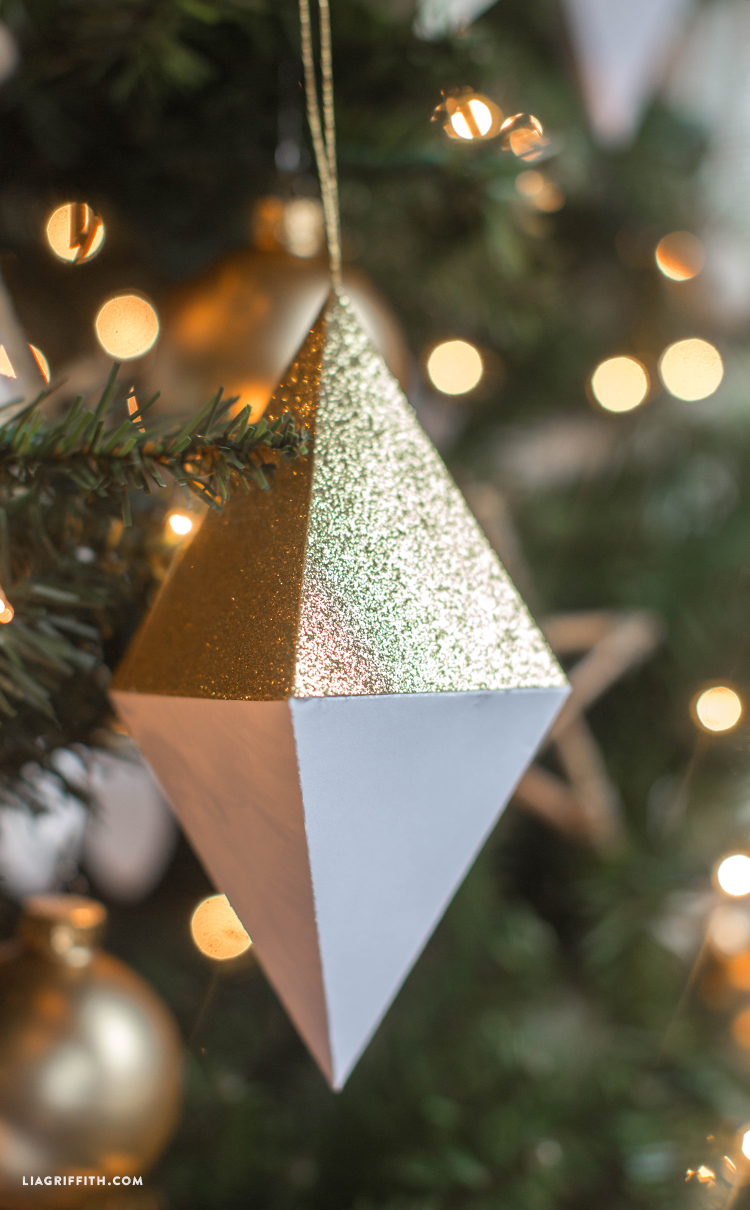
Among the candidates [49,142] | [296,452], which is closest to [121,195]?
[49,142]

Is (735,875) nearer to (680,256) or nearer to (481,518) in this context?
(481,518)

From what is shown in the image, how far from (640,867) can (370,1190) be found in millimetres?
348

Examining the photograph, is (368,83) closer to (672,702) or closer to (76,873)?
(76,873)

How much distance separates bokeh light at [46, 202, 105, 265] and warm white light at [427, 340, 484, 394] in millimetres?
351

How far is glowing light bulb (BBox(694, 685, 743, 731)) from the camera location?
0.72 m

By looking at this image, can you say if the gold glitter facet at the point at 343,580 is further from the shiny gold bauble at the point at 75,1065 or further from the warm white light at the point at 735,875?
the warm white light at the point at 735,875

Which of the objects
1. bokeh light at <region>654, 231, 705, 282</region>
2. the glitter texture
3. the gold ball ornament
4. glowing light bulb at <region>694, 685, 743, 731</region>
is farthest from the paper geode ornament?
bokeh light at <region>654, 231, 705, 282</region>

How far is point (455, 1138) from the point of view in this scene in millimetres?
534

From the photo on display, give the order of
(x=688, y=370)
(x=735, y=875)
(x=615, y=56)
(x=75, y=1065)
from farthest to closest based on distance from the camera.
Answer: (x=688, y=370) < (x=615, y=56) < (x=735, y=875) < (x=75, y=1065)

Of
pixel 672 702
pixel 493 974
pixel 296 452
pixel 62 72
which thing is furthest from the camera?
pixel 672 702

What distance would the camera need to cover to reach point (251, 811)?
0.25 m

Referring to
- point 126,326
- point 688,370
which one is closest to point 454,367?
point 688,370

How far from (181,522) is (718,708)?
0.60 metres

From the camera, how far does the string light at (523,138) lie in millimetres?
420
